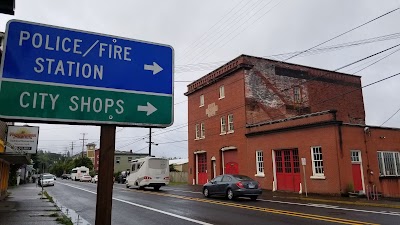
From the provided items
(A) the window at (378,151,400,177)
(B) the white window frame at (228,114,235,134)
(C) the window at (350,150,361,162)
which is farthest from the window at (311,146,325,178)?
(B) the white window frame at (228,114,235,134)

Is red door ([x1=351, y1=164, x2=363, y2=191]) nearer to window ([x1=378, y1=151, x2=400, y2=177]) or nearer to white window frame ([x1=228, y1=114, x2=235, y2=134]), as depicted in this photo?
window ([x1=378, y1=151, x2=400, y2=177])

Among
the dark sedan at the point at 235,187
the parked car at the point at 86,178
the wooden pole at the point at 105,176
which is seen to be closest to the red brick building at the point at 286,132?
the dark sedan at the point at 235,187

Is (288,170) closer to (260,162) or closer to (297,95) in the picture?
(260,162)

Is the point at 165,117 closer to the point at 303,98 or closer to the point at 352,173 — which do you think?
the point at 352,173

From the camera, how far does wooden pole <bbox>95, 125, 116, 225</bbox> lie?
3.08 meters

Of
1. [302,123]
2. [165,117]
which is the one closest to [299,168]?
[302,123]

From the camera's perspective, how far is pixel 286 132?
25422 millimetres

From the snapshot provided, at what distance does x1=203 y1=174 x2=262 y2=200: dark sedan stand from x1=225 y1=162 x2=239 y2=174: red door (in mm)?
10435

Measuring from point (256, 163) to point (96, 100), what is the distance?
26.2 m

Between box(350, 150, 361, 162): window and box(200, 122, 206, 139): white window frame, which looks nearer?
box(350, 150, 361, 162): window

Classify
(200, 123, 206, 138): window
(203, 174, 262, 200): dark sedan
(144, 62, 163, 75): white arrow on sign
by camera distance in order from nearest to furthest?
(144, 62, 163, 75): white arrow on sign, (203, 174, 262, 200): dark sedan, (200, 123, 206, 138): window

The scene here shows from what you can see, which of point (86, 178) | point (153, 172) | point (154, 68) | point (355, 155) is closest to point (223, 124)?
point (153, 172)

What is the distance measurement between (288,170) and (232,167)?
24.8 ft

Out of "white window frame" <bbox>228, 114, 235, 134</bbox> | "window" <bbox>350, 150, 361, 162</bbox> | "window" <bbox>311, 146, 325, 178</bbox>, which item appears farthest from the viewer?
"white window frame" <bbox>228, 114, 235, 134</bbox>
